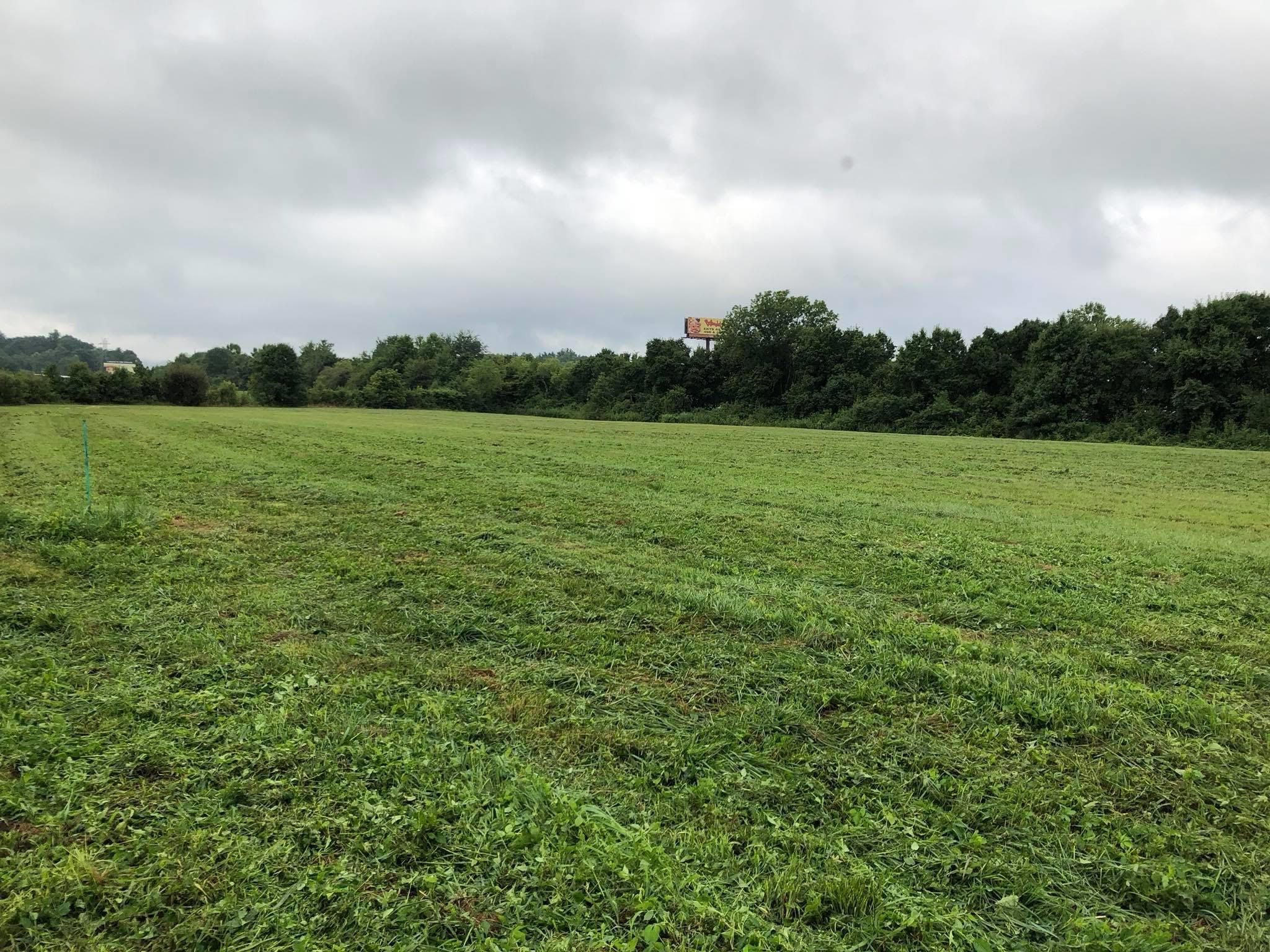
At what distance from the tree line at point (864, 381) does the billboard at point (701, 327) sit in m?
26.7

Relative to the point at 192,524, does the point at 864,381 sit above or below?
above

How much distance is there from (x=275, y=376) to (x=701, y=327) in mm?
60770

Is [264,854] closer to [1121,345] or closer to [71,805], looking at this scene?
[71,805]

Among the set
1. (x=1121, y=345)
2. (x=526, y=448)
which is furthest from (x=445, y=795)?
(x=1121, y=345)

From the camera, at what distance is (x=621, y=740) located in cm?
366

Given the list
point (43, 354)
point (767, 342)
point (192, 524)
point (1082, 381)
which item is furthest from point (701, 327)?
point (43, 354)

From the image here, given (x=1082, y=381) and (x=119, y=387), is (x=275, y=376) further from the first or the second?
(x=1082, y=381)

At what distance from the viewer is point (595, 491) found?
12258 mm

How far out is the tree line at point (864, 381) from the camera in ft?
134

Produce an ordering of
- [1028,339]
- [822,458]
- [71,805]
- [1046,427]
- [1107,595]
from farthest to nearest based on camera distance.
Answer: [1028,339] < [1046,427] < [822,458] < [1107,595] < [71,805]

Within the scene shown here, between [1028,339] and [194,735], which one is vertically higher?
[1028,339]

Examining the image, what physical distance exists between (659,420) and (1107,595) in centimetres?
5806

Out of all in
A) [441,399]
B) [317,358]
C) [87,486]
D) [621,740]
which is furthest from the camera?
[317,358]

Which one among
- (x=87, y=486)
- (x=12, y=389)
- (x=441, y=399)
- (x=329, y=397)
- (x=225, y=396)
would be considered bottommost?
(x=87, y=486)
